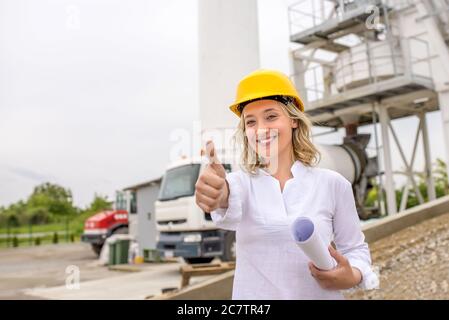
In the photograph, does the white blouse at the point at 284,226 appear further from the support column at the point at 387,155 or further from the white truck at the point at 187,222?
the support column at the point at 387,155

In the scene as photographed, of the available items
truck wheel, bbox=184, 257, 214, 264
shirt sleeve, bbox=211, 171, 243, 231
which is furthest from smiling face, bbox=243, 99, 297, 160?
truck wheel, bbox=184, 257, 214, 264

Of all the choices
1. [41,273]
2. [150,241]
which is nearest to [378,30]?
[150,241]

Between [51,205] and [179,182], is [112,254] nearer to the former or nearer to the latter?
[179,182]

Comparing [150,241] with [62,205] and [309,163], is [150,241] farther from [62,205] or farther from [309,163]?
[62,205]

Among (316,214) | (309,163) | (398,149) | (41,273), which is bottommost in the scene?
(41,273)

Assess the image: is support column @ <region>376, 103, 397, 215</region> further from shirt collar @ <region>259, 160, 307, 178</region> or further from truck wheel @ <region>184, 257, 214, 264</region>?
shirt collar @ <region>259, 160, 307, 178</region>

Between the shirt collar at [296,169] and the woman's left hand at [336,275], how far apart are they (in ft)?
0.88

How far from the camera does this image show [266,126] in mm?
1338

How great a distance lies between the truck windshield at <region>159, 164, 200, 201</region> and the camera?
332 inches

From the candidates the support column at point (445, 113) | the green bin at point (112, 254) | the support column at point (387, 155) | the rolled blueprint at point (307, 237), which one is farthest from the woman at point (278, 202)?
the green bin at point (112, 254)

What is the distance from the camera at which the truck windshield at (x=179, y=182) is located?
8.44 m

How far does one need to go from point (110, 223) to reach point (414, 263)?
12738mm

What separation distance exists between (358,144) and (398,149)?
146cm

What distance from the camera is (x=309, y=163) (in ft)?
4.63
